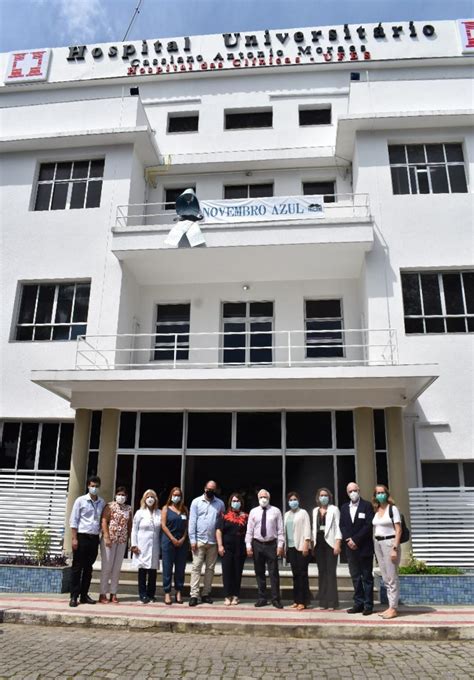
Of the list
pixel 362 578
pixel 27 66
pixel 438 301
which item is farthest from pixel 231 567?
pixel 27 66

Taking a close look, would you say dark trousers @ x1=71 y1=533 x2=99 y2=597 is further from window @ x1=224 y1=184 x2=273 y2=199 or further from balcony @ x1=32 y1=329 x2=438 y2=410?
window @ x1=224 y1=184 x2=273 y2=199

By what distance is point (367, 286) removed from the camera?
1251 cm

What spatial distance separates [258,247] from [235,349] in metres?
2.53

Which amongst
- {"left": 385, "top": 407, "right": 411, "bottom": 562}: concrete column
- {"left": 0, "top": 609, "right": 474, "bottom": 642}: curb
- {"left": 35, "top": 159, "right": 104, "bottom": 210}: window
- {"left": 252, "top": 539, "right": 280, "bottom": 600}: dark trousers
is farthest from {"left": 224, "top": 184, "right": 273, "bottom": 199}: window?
{"left": 0, "top": 609, "right": 474, "bottom": 642}: curb

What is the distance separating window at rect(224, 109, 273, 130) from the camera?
1686 cm

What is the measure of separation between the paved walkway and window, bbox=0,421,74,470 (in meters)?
4.57

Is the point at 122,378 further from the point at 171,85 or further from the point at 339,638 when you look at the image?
the point at 171,85

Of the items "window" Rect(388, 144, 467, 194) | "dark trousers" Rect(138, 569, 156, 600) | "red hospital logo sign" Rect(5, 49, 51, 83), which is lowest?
"dark trousers" Rect(138, 569, 156, 600)

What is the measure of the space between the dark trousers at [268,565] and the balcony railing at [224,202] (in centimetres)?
763

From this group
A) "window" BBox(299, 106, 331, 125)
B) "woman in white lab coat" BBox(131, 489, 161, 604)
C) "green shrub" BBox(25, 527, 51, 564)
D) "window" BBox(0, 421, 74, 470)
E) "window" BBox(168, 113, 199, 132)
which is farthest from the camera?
"window" BBox(168, 113, 199, 132)

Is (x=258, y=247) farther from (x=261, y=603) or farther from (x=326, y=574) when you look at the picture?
(x=261, y=603)

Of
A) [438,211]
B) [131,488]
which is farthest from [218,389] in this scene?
[438,211]

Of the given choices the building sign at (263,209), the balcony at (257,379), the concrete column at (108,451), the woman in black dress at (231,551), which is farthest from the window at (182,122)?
the woman in black dress at (231,551)

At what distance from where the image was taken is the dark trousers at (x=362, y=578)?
24.7 ft
